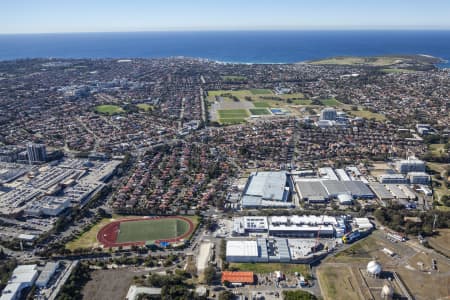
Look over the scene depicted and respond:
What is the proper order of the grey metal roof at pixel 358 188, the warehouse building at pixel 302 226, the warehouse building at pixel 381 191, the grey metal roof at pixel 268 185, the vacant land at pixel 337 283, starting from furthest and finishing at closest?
the grey metal roof at pixel 358 188 < the warehouse building at pixel 381 191 < the grey metal roof at pixel 268 185 < the warehouse building at pixel 302 226 < the vacant land at pixel 337 283

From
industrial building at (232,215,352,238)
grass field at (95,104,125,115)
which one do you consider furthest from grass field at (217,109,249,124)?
industrial building at (232,215,352,238)

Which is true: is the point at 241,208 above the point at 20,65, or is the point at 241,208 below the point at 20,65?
below

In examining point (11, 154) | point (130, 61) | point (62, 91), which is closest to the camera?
point (11, 154)

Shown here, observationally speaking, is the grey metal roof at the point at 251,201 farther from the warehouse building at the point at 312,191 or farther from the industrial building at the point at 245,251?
the industrial building at the point at 245,251

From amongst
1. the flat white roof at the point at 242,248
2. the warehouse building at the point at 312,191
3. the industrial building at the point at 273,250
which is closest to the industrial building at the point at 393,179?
the warehouse building at the point at 312,191

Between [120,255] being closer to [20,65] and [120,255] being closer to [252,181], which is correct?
[252,181]

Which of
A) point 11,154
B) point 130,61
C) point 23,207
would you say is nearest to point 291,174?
point 23,207

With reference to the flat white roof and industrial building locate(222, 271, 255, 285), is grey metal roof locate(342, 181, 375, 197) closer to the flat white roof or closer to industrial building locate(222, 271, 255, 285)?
the flat white roof
